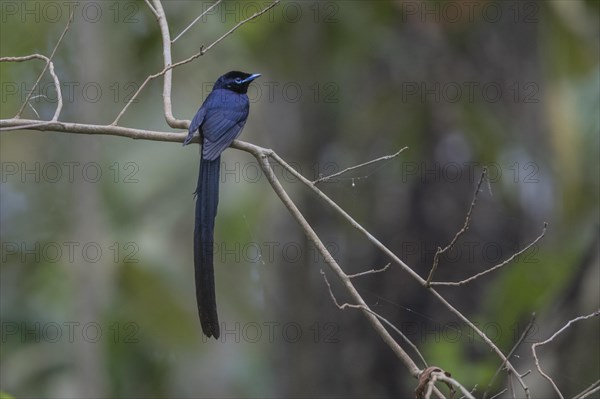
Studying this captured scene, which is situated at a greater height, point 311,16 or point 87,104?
point 311,16

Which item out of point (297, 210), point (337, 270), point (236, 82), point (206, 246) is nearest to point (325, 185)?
point (236, 82)

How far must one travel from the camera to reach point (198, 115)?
4.17 metres

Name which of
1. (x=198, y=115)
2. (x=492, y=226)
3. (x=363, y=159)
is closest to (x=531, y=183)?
(x=492, y=226)

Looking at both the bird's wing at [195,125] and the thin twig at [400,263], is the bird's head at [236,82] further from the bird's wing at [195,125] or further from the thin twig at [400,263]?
the thin twig at [400,263]

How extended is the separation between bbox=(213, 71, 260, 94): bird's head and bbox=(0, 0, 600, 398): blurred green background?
8.58 feet

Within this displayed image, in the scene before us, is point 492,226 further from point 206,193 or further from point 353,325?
point 206,193

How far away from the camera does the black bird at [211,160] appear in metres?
3.43

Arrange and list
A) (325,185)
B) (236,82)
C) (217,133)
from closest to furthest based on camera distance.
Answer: (217,133) < (236,82) < (325,185)

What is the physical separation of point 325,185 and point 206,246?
387 centimetres

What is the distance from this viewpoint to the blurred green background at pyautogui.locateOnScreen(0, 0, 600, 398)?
7516 millimetres

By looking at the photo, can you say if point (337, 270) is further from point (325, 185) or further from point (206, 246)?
point (325, 185)

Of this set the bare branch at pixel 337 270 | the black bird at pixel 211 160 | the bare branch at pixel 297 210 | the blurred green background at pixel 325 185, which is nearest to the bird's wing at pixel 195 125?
the black bird at pixel 211 160

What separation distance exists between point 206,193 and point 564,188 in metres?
4.04

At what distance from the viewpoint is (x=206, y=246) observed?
11.7ft
